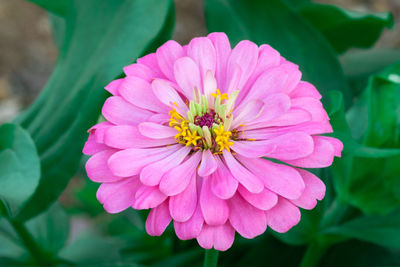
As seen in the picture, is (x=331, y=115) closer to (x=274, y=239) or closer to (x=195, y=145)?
(x=195, y=145)

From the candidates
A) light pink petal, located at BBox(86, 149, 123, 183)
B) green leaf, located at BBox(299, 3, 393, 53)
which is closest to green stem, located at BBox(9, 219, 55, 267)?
light pink petal, located at BBox(86, 149, 123, 183)

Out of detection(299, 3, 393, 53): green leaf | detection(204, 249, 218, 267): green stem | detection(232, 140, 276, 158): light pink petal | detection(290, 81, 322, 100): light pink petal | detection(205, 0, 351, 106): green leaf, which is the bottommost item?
detection(204, 249, 218, 267): green stem

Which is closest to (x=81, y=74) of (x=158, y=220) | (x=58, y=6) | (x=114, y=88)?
(x=58, y=6)

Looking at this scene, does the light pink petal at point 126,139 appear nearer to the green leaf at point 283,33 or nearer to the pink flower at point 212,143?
the pink flower at point 212,143

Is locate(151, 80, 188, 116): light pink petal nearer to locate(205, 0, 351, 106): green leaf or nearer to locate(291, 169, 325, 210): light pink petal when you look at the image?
locate(291, 169, 325, 210): light pink petal

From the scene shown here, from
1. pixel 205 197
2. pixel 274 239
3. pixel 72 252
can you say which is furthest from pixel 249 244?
pixel 205 197

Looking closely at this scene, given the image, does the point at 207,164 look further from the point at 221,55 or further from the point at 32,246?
the point at 32,246

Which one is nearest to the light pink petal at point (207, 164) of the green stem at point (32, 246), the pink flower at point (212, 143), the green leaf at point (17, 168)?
the pink flower at point (212, 143)
